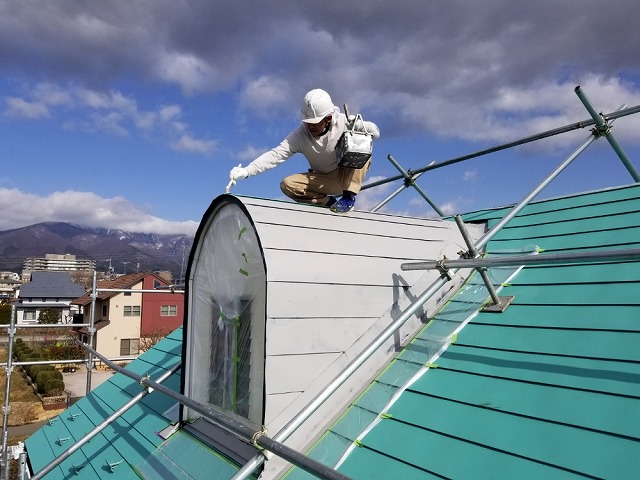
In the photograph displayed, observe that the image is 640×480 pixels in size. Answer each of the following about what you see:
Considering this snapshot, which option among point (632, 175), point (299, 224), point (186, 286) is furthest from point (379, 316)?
point (632, 175)

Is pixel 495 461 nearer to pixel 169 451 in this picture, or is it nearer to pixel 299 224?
pixel 299 224

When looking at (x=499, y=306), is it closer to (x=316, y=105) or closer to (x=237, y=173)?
(x=316, y=105)

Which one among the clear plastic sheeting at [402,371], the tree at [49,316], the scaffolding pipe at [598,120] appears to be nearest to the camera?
the clear plastic sheeting at [402,371]

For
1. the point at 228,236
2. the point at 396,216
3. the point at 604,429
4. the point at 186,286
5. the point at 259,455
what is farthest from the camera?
the point at 186,286

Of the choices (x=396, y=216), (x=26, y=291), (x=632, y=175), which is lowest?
(x=26, y=291)

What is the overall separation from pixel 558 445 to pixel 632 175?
4.78 m

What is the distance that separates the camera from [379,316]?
147 inches

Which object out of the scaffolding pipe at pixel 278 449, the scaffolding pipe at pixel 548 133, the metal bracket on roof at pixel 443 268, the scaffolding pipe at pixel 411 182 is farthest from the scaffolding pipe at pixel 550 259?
the scaffolding pipe at pixel 411 182

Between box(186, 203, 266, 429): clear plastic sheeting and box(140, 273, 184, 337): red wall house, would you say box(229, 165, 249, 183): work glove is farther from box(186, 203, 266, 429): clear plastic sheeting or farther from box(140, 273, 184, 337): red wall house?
box(140, 273, 184, 337): red wall house

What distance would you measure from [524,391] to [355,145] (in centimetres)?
240

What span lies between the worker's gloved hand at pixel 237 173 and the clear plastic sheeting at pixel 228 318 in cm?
33

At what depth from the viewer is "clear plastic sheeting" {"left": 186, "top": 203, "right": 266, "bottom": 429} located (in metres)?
3.52

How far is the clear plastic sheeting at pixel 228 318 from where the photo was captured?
3516 millimetres

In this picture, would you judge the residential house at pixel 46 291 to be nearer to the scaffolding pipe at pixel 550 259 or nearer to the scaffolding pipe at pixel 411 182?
the scaffolding pipe at pixel 411 182
